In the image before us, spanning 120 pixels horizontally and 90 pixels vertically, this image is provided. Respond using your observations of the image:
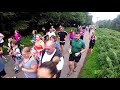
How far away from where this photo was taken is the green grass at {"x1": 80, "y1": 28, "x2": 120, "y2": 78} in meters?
7.37

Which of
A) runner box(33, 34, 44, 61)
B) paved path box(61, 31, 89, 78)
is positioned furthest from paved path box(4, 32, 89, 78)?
runner box(33, 34, 44, 61)

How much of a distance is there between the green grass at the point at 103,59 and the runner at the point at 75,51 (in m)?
0.31

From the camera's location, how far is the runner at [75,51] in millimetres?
7270

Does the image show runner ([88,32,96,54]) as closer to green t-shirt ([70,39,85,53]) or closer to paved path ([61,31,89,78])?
paved path ([61,31,89,78])

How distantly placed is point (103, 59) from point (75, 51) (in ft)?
3.11

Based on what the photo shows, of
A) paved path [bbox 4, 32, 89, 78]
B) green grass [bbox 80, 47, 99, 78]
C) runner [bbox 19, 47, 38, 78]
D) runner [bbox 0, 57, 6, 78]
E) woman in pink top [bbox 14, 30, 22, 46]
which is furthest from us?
woman in pink top [bbox 14, 30, 22, 46]

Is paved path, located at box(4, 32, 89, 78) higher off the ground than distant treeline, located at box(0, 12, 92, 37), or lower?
lower

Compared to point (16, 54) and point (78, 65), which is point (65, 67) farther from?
point (16, 54)

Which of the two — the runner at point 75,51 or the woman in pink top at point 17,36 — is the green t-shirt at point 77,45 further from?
the woman in pink top at point 17,36

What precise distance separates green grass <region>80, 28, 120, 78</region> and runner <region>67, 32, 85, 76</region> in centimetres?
31

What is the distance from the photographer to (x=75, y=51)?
7391 millimetres

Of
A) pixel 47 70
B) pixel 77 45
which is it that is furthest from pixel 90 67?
pixel 47 70
